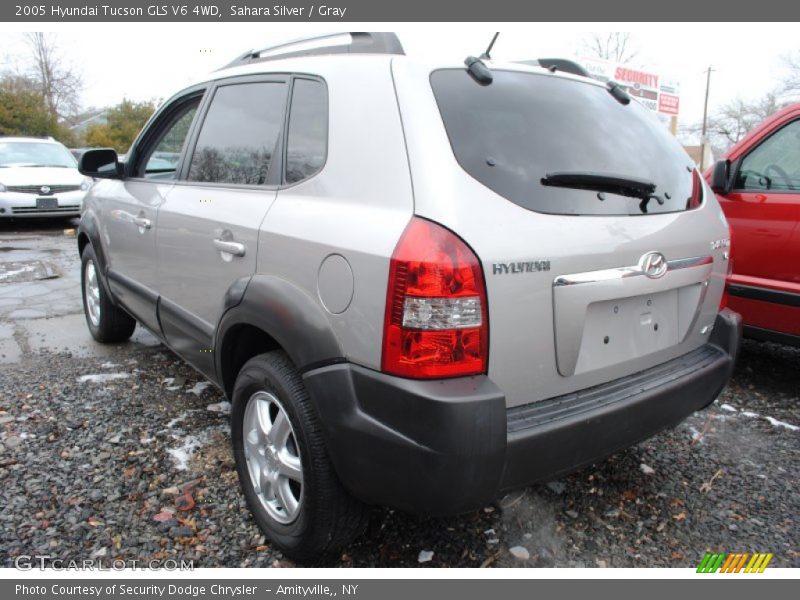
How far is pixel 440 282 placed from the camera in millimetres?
1649

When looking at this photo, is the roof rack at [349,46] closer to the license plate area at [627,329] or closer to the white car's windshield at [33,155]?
the license plate area at [627,329]

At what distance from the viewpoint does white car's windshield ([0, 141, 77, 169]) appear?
11352 millimetres

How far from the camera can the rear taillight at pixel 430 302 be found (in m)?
1.65

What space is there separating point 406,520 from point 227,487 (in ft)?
2.74

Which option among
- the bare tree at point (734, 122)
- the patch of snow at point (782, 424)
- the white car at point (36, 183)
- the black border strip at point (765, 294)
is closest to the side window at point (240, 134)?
the black border strip at point (765, 294)

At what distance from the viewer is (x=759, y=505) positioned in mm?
2576

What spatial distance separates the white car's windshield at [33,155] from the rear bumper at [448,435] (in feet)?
39.7

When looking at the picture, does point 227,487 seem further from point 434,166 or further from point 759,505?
point 759,505

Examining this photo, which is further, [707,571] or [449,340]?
[707,571]

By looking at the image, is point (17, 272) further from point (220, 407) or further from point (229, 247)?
point (229, 247)

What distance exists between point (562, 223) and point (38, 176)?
1169cm

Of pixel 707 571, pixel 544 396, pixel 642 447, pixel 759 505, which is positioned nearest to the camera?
pixel 544 396

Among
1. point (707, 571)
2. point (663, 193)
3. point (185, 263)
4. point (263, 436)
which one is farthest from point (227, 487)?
point (663, 193)

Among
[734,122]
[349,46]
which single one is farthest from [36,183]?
[734,122]
